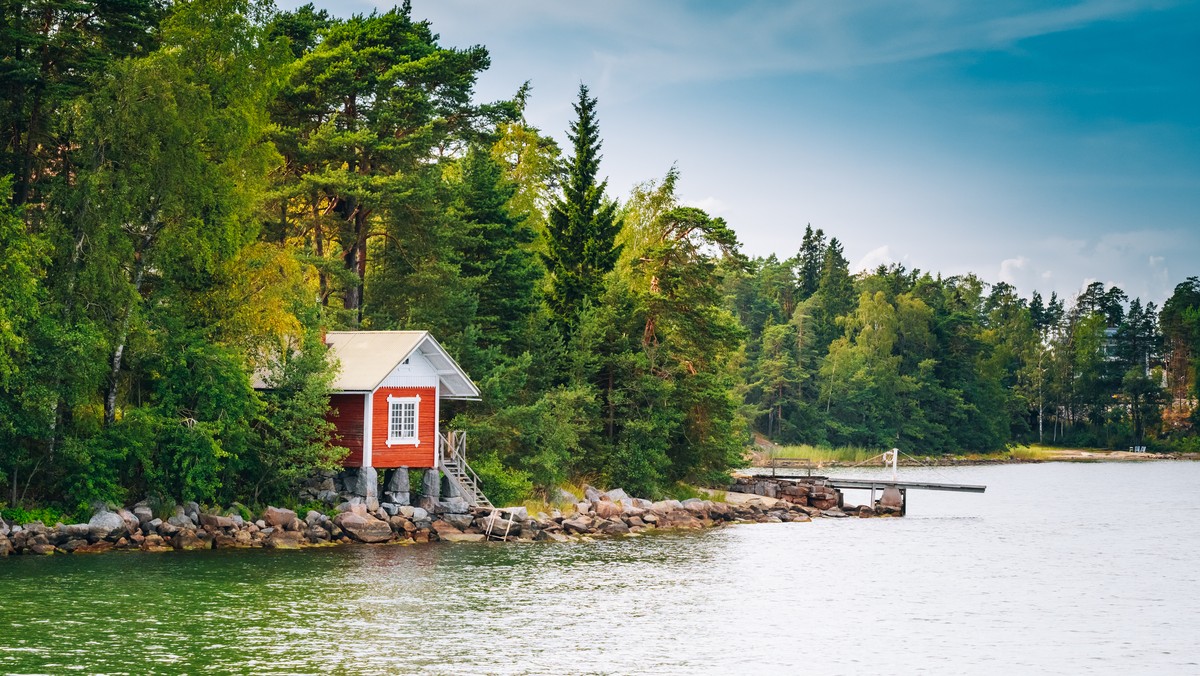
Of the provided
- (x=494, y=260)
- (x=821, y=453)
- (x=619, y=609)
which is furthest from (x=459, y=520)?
(x=821, y=453)

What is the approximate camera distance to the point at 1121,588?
3422 cm

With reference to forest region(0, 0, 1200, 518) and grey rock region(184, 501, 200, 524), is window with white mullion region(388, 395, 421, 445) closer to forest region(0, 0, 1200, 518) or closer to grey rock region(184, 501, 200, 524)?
forest region(0, 0, 1200, 518)

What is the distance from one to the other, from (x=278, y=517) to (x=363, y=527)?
2.79m

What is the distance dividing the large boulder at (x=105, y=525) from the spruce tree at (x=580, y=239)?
22490 millimetres

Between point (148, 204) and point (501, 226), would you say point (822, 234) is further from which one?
point (148, 204)

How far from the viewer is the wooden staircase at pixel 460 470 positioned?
137ft

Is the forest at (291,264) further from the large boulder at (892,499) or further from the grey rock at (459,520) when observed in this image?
the large boulder at (892,499)

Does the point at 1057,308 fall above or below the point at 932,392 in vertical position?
above

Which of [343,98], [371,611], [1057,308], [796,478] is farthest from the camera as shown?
[1057,308]

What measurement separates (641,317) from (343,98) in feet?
50.7

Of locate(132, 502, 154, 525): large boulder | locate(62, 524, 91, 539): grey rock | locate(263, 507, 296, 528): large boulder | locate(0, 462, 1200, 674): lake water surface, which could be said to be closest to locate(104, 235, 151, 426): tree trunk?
locate(132, 502, 154, 525): large boulder

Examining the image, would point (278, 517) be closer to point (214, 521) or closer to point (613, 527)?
point (214, 521)

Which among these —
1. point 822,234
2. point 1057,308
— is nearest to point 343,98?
point 822,234

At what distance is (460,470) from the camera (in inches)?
1676
